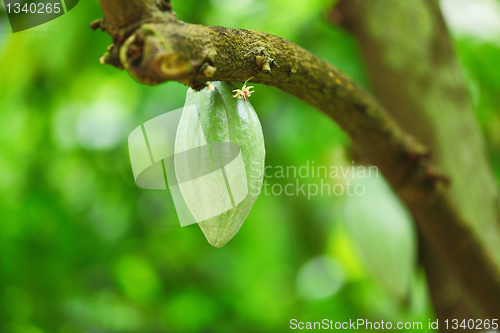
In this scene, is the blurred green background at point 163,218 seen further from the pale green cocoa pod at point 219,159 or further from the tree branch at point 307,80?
the pale green cocoa pod at point 219,159

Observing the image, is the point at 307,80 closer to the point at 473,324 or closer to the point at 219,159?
the point at 219,159

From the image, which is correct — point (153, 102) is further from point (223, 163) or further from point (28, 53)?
point (223, 163)

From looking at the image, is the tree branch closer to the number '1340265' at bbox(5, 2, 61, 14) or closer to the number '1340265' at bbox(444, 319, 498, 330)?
the number '1340265' at bbox(444, 319, 498, 330)

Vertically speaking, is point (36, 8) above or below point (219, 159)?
A: above

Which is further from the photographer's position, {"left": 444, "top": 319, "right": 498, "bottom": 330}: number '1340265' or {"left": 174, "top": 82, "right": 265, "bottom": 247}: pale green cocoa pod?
{"left": 444, "top": 319, "right": 498, "bottom": 330}: number '1340265'

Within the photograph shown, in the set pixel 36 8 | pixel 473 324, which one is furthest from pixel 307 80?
pixel 473 324

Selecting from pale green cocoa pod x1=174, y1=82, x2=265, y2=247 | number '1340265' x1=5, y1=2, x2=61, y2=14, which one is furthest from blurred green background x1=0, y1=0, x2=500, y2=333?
pale green cocoa pod x1=174, y1=82, x2=265, y2=247

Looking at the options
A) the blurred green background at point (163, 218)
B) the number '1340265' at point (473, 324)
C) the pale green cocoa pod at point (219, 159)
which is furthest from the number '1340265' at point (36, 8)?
the number '1340265' at point (473, 324)
